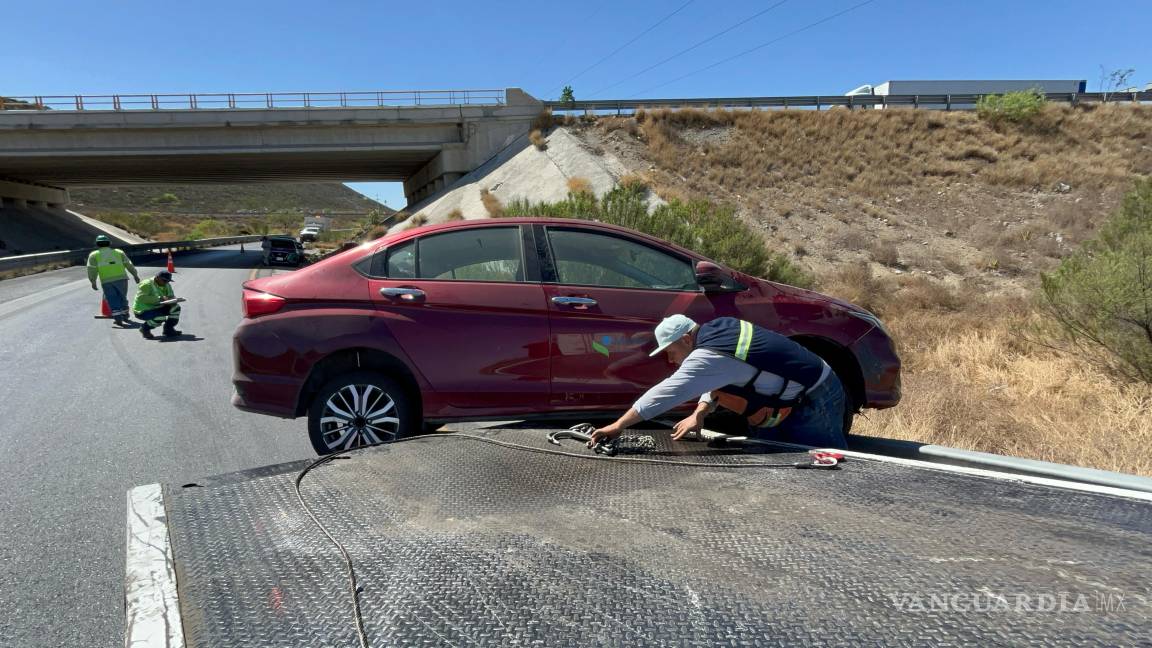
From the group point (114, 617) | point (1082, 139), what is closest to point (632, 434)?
point (114, 617)

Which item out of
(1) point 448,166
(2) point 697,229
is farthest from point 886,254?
(1) point 448,166

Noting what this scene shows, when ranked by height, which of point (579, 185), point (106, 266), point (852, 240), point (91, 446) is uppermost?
point (579, 185)

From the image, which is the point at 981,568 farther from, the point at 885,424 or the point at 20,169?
the point at 20,169

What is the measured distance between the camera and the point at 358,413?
15.3 feet

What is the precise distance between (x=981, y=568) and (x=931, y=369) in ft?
25.5

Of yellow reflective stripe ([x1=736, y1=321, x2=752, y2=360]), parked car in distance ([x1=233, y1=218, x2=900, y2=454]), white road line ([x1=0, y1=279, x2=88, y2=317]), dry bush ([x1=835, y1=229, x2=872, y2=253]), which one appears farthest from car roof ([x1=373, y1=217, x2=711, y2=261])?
dry bush ([x1=835, y1=229, x2=872, y2=253])

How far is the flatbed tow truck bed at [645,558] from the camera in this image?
5.91 feet

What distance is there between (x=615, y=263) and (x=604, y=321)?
1.99ft

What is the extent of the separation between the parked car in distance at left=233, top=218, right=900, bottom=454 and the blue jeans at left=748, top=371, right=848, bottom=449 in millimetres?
1071

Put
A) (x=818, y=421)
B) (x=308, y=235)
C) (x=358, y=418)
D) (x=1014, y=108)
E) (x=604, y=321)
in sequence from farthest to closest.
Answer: (x=308, y=235), (x=1014, y=108), (x=604, y=321), (x=358, y=418), (x=818, y=421)

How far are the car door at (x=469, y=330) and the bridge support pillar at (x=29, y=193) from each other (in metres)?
51.2

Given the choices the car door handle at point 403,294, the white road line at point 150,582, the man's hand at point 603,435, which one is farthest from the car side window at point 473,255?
the white road line at point 150,582

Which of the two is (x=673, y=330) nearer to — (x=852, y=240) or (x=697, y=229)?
(x=697, y=229)

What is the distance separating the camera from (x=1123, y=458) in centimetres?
474
